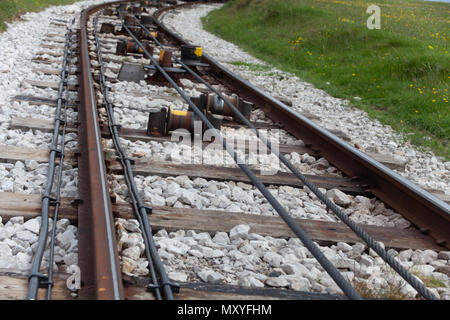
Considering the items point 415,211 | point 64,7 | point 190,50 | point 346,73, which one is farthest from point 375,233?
point 64,7

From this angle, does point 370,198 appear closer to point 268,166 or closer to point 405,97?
point 268,166

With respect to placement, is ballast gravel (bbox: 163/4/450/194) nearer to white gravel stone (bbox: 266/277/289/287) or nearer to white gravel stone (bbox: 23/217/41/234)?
white gravel stone (bbox: 266/277/289/287)

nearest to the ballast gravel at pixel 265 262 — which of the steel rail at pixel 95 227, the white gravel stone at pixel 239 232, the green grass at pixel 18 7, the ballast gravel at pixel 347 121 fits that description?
the white gravel stone at pixel 239 232

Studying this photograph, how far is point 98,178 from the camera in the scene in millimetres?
3250

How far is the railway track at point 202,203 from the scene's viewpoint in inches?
98.1

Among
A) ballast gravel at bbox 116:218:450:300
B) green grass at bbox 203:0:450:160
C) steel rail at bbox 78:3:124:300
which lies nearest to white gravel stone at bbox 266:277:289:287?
ballast gravel at bbox 116:218:450:300

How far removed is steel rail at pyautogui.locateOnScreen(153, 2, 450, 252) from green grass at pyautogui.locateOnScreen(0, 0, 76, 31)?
6737 millimetres

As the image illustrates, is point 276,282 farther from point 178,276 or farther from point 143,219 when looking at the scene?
point 143,219

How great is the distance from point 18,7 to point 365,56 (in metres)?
8.20

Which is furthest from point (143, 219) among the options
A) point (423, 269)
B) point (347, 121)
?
point (347, 121)

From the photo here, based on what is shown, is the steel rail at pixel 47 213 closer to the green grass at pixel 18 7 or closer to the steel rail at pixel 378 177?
the steel rail at pixel 378 177

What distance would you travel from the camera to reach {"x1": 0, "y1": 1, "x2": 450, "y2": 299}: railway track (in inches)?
98.1

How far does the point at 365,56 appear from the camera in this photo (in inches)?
425
